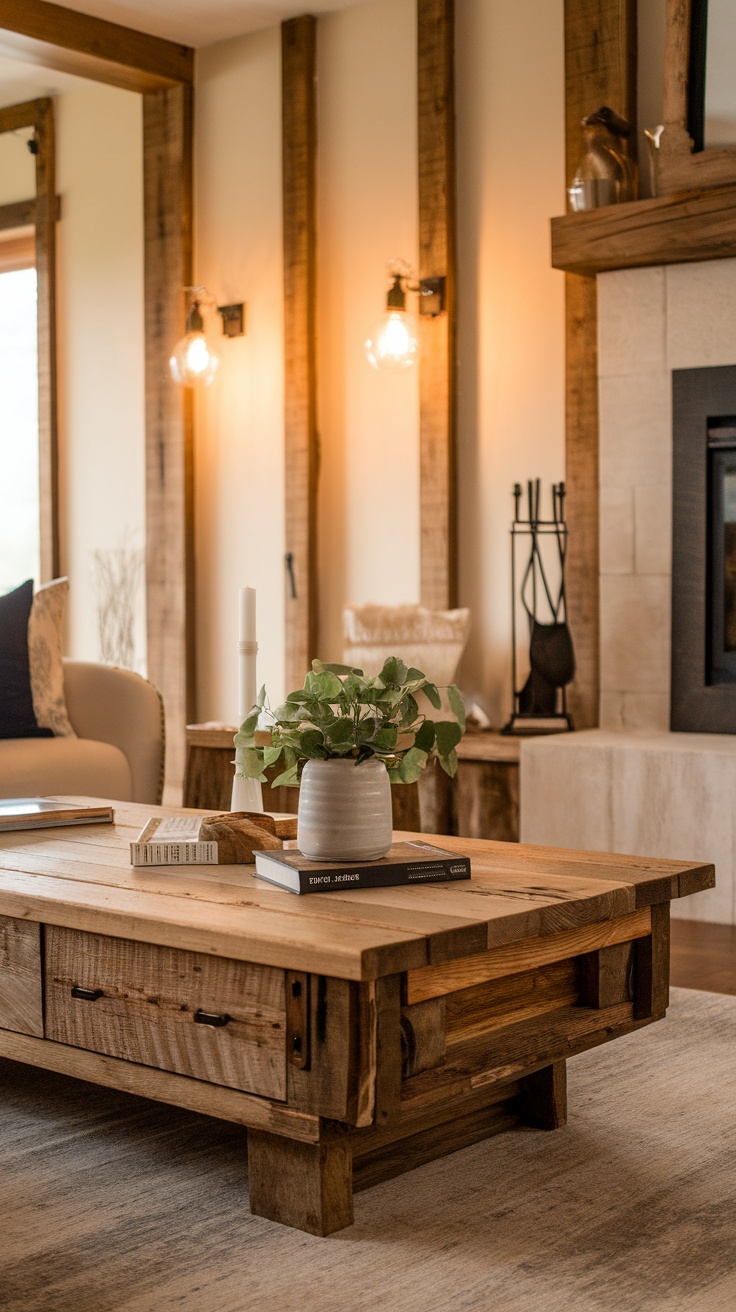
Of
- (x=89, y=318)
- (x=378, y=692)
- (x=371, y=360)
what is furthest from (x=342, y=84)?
(x=378, y=692)

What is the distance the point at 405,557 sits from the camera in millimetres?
5195

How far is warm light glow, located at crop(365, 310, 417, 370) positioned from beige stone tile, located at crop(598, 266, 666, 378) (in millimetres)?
775

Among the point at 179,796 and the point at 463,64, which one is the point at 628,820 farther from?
the point at 463,64

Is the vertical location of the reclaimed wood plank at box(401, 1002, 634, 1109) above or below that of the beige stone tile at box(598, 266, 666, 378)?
below

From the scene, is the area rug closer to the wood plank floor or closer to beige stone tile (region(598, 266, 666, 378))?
the wood plank floor

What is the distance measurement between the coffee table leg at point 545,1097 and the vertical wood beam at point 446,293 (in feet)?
9.50

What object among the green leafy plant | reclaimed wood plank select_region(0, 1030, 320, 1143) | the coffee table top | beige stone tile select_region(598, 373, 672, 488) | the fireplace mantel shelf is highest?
the fireplace mantel shelf

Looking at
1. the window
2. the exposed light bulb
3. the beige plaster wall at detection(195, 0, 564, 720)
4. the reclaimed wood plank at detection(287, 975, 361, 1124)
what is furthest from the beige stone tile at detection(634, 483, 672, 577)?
the window

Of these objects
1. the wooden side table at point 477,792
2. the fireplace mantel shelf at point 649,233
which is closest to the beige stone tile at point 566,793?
the wooden side table at point 477,792

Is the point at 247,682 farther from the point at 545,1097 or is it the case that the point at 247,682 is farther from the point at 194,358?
the point at 194,358

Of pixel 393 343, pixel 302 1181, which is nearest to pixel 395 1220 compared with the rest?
pixel 302 1181

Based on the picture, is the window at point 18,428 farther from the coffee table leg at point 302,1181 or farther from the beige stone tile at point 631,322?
the coffee table leg at point 302,1181

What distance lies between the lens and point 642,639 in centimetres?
439

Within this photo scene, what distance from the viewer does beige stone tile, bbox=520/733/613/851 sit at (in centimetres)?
403
